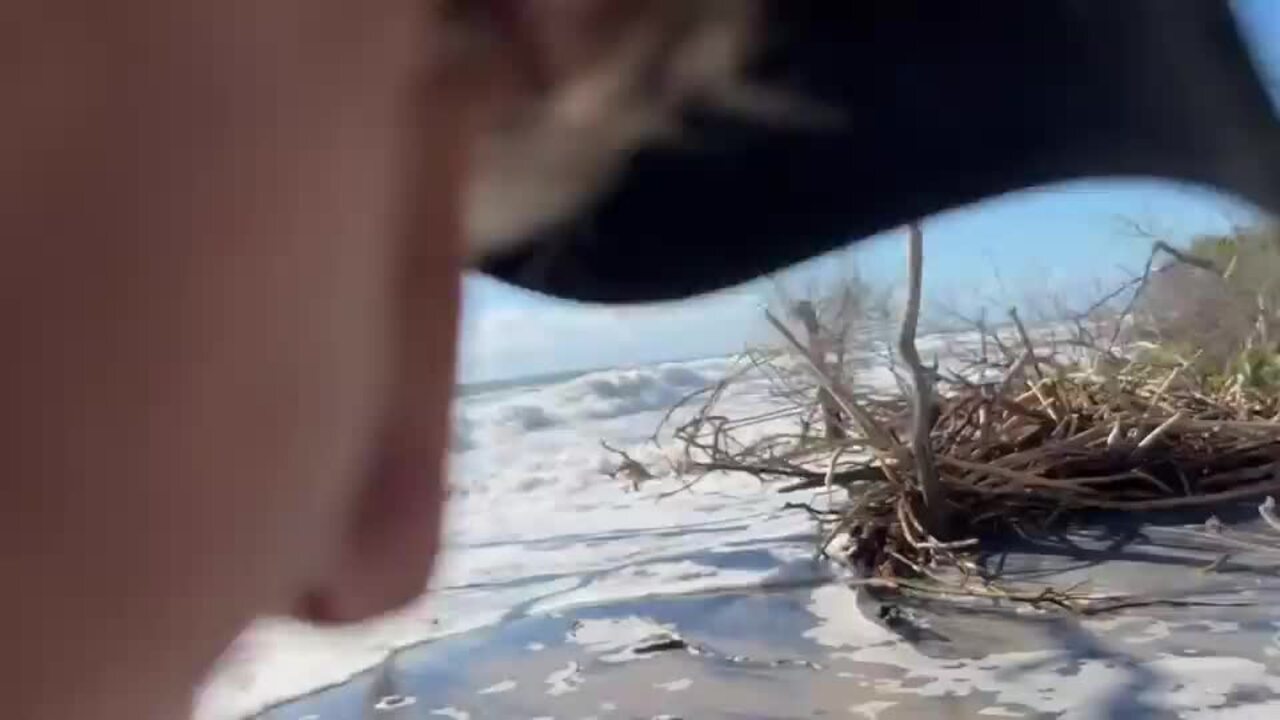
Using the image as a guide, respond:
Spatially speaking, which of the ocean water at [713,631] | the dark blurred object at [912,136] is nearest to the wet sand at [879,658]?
the ocean water at [713,631]

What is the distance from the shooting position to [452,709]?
546 millimetres

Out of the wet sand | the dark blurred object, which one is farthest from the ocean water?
the dark blurred object

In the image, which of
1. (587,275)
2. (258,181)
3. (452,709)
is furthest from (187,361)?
(452,709)

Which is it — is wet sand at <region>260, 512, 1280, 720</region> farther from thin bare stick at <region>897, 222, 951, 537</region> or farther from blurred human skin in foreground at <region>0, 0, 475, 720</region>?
blurred human skin in foreground at <region>0, 0, 475, 720</region>

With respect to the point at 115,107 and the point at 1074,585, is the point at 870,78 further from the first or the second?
Result: the point at 1074,585

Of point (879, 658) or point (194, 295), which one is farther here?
point (879, 658)

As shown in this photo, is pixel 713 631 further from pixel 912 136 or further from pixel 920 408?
pixel 912 136

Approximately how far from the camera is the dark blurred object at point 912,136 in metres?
0.18

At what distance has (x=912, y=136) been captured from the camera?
21cm

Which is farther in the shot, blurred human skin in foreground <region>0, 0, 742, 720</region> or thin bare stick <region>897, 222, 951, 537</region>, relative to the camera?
thin bare stick <region>897, 222, 951, 537</region>

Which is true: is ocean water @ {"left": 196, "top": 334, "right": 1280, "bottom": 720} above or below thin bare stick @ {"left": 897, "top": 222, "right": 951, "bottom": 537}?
below

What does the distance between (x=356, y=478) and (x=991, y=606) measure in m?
0.43

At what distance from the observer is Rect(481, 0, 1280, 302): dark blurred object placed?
0.18 m

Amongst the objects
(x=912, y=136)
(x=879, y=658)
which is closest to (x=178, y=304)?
(x=912, y=136)
